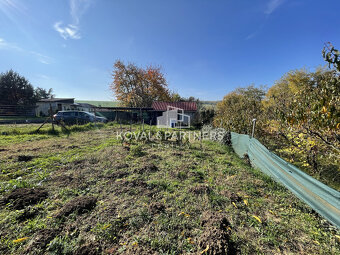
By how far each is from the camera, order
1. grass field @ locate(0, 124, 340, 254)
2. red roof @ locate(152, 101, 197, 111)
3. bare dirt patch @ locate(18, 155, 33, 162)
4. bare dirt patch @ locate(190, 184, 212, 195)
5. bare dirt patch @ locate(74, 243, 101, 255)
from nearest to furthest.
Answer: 1. bare dirt patch @ locate(74, 243, 101, 255)
2. grass field @ locate(0, 124, 340, 254)
3. bare dirt patch @ locate(190, 184, 212, 195)
4. bare dirt patch @ locate(18, 155, 33, 162)
5. red roof @ locate(152, 101, 197, 111)

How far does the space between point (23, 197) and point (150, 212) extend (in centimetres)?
241

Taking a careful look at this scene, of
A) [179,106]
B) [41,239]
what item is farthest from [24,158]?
[179,106]

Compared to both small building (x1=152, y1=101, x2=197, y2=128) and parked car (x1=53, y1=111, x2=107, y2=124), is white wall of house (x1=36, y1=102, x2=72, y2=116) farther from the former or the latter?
small building (x1=152, y1=101, x2=197, y2=128)

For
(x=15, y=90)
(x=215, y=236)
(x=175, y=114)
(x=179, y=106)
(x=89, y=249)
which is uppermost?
(x=15, y=90)

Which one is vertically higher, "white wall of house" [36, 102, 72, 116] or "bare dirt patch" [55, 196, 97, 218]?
"white wall of house" [36, 102, 72, 116]

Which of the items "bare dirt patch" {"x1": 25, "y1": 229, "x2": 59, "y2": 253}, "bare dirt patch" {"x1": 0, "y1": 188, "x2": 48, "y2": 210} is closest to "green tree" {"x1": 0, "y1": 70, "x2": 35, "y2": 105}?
"bare dirt patch" {"x1": 0, "y1": 188, "x2": 48, "y2": 210}

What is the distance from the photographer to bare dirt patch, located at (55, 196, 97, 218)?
2184 millimetres

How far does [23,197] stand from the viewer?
2.47 metres

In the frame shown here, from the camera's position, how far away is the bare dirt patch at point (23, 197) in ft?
7.68

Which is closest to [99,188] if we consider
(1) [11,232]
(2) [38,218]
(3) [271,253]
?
(2) [38,218]

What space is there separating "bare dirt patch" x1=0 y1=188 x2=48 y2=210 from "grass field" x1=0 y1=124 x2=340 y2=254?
0.04 feet

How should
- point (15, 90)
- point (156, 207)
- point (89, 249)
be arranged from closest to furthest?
point (89, 249), point (156, 207), point (15, 90)

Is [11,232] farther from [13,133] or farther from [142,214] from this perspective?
[13,133]

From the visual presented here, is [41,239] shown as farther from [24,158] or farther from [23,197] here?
[24,158]
